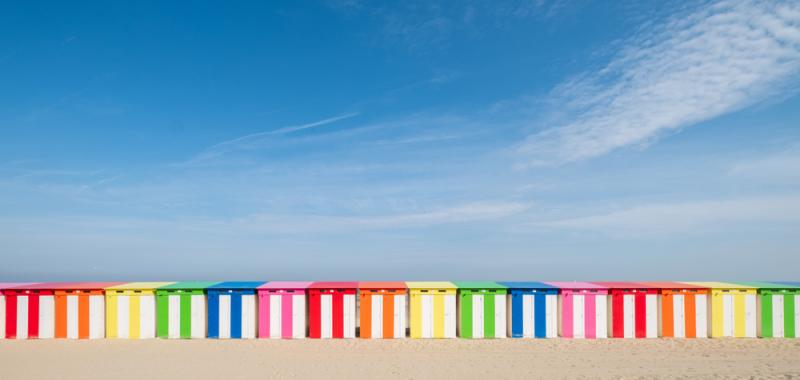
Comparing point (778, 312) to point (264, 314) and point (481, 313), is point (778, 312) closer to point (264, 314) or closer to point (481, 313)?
point (481, 313)

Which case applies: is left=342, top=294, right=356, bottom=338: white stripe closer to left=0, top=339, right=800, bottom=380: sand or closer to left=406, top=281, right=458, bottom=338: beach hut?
left=0, top=339, right=800, bottom=380: sand

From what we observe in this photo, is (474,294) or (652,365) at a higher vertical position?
(474,294)

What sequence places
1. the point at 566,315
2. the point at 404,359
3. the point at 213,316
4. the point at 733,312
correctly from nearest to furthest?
the point at 404,359, the point at 213,316, the point at 566,315, the point at 733,312

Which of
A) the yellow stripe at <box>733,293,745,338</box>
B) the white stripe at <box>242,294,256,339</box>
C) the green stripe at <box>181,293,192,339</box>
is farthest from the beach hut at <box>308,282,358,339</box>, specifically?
the yellow stripe at <box>733,293,745,338</box>

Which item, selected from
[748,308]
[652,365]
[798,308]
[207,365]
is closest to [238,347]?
[207,365]

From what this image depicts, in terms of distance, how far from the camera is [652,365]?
43.3 feet

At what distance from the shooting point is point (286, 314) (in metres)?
16.0

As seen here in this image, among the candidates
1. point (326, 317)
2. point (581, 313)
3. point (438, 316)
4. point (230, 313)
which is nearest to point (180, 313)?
point (230, 313)

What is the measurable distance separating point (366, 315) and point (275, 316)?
2.31m

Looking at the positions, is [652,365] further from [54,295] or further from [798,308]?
[54,295]

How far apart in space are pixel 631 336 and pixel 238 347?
32.5ft

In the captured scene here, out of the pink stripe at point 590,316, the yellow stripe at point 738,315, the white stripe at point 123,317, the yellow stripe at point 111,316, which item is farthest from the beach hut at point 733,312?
the yellow stripe at point 111,316

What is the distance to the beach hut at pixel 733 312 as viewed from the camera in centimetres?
1619

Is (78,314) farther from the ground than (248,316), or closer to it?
farther from the ground
